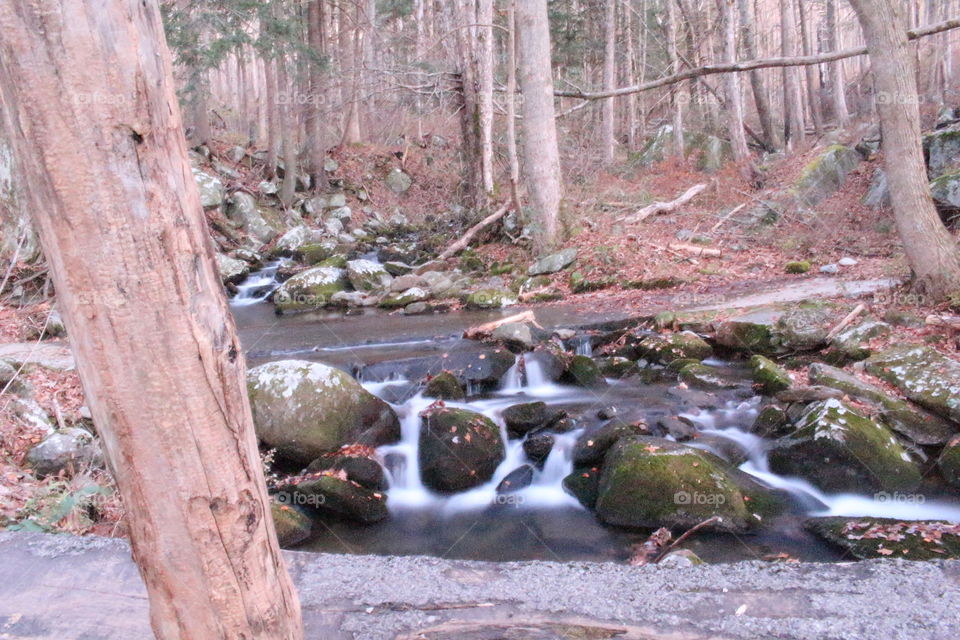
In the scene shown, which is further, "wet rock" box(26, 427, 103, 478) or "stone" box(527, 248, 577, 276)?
"stone" box(527, 248, 577, 276)

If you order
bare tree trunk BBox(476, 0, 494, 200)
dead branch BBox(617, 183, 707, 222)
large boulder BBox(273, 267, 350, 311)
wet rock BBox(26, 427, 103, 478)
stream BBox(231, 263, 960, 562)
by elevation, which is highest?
→ bare tree trunk BBox(476, 0, 494, 200)

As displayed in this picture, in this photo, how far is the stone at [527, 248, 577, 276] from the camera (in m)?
13.1

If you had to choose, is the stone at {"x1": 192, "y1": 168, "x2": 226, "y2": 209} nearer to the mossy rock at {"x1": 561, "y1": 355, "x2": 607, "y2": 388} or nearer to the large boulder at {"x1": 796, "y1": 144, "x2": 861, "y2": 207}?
the mossy rock at {"x1": 561, "y1": 355, "x2": 607, "y2": 388}

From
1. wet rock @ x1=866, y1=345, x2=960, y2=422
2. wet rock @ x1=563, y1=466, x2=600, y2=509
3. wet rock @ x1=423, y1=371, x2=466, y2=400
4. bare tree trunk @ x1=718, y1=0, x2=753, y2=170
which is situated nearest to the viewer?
wet rock @ x1=563, y1=466, x2=600, y2=509

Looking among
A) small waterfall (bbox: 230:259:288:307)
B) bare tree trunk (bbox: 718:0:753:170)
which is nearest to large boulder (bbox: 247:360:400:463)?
small waterfall (bbox: 230:259:288:307)

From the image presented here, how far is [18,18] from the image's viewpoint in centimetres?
143

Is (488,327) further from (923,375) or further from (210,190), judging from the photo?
(210,190)

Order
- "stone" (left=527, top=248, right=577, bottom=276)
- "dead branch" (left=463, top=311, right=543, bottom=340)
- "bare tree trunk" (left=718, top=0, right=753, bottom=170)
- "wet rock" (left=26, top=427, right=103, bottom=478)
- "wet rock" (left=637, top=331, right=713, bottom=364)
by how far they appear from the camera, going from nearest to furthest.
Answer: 1. "wet rock" (left=26, top=427, right=103, bottom=478)
2. "wet rock" (left=637, top=331, right=713, bottom=364)
3. "dead branch" (left=463, top=311, right=543, bottom=340)
4. "stone" (left=527, top=248, right=577, bottom=276)
5. "bare tree trunk" (left=718, top=0, right=753, bottom=170)

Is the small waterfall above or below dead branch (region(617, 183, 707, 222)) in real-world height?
below

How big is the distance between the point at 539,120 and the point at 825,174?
7.12 meters

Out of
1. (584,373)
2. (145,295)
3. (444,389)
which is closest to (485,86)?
(584,373)

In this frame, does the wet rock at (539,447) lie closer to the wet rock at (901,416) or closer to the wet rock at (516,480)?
the wet rock at (516,480)

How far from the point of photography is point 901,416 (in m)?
6.30

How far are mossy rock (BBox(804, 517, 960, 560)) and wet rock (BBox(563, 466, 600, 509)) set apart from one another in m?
1.81
